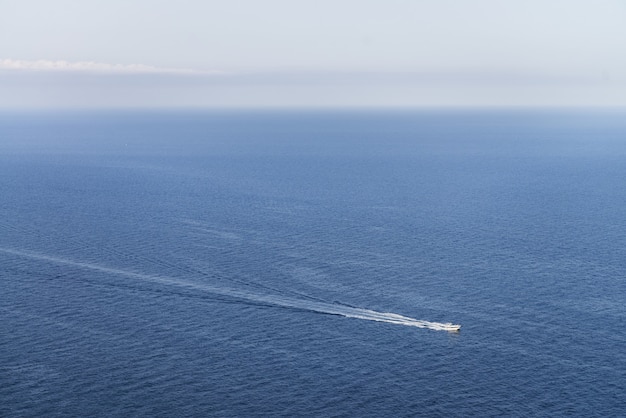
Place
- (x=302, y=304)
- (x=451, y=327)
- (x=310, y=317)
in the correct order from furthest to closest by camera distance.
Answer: (x=302, y=304) → (x=310, y=317) → (x=451, y=327)

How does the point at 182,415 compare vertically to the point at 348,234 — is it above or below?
below

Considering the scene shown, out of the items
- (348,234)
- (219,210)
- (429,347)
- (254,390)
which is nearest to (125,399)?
(254,390)

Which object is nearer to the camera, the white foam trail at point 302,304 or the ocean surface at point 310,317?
the ocean surface at point 310,317

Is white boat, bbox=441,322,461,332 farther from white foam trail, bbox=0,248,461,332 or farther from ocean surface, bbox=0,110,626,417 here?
ocean surface, bbox=0,110,626,417

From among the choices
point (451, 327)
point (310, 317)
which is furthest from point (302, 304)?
point (451, 327)

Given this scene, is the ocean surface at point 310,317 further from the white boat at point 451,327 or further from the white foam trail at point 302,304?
the white boat at point 451,327

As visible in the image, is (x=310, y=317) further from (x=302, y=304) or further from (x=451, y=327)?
(x=451, y=327)

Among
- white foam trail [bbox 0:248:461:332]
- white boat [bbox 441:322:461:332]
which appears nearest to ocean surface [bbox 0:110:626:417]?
white foam trail [bbox 0:248:461:332]

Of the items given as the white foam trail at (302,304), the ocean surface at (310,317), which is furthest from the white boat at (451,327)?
the ocean surface at (310,317)

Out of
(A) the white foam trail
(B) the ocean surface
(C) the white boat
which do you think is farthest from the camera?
(A) the white foam trail

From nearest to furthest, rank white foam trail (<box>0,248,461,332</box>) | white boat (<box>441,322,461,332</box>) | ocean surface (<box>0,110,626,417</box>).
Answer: ocean surface (<box>0,110,626,417</box>)
white boat (<box>441,322,461,332</box>)
white foam trail (<box>0,248,461,332</box>)

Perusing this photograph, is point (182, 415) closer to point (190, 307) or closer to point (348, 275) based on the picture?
point (190, 307)
